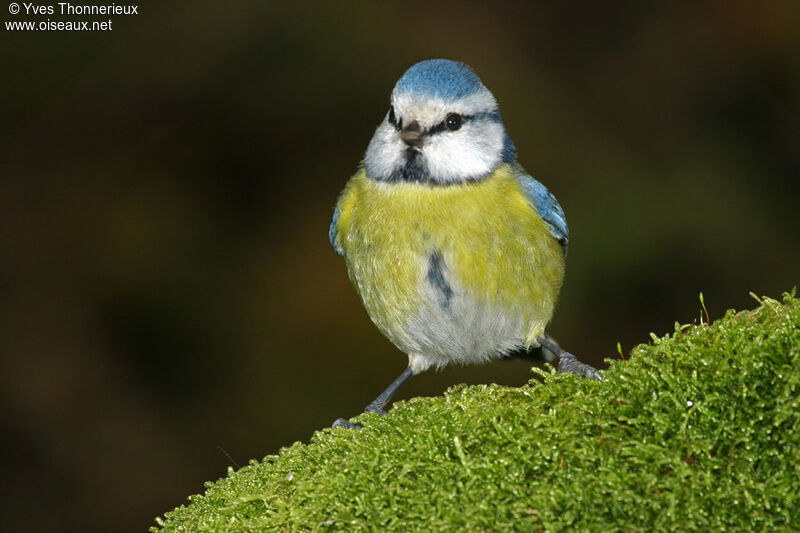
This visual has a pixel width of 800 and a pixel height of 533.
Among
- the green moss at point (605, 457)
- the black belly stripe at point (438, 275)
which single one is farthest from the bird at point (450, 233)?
the green moss at point (605, 457)

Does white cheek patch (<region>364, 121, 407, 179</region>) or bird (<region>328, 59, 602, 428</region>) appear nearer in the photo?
bird (<region>328, 59, 602, 428</region>)

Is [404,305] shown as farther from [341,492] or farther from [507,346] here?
[341,492]

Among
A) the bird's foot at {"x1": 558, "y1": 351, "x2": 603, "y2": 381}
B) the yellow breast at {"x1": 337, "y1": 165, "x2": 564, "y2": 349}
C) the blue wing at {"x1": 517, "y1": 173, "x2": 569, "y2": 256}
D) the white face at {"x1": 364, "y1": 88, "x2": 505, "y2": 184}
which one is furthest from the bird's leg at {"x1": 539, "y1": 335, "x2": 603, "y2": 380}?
the white face at {"x1": 364, "y1": 88, "x2": 505, "y2": 184}

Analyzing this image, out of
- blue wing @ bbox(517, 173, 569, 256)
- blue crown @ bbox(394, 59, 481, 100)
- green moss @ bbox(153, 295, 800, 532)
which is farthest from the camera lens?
blue wing @ bbox(517, 173, 569, 256)

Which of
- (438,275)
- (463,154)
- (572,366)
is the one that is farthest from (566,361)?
(463,154)

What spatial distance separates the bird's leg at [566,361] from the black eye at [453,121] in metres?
0.87

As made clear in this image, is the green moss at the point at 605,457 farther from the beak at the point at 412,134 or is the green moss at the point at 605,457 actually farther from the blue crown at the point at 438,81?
the blue crown at the point at 438,81

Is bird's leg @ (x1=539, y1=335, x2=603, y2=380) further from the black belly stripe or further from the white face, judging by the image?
the white face

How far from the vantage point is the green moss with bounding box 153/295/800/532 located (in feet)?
5.74

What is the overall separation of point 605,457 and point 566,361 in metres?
1.38

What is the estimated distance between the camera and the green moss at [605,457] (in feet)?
5.74

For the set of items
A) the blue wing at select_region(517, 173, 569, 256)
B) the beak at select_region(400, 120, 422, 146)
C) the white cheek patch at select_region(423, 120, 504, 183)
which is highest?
the beak at select_region(400, 120, 422, 146)

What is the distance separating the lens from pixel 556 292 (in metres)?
3.38

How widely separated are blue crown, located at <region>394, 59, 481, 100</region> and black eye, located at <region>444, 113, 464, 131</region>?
65 millimetres
